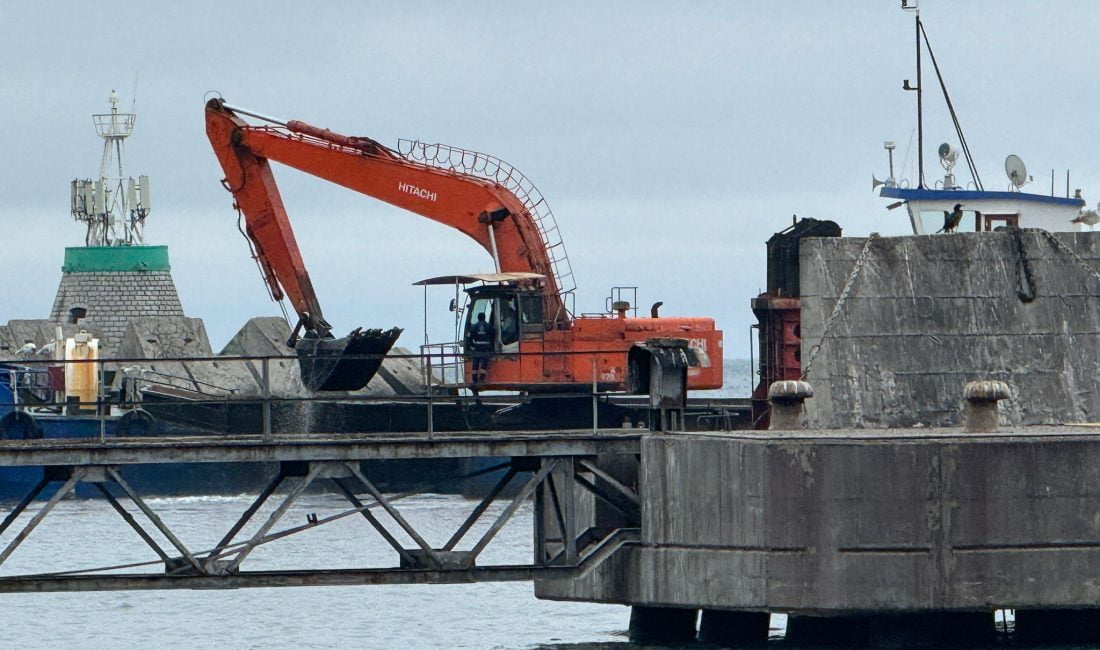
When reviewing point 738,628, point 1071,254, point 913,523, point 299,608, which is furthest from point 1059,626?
point 299,608

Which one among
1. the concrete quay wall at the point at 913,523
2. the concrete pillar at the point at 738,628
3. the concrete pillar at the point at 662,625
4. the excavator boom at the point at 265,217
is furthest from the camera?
the excavator boom at the point at 265,217

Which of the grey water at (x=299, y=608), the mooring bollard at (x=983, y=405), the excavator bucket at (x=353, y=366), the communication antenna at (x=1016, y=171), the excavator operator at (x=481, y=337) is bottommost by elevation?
the grey water at (x=299, y=608)

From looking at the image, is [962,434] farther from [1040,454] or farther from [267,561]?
[267,561]

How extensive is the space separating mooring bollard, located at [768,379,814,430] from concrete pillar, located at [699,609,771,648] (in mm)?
2106

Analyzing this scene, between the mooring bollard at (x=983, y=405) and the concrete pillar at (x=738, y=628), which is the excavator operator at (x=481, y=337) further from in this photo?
the mooring bollard at (x=983, y=405)

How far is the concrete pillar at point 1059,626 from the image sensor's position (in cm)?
2289

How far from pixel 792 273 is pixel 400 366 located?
2639 cm

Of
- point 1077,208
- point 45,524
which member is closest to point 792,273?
point 1077,208

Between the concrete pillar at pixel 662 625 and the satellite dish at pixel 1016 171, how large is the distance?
748 centimetres

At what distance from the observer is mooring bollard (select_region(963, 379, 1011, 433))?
2284 cm

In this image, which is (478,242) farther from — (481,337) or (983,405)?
(983,405)

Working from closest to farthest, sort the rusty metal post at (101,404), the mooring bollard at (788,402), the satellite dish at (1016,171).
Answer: the rusty metal post at (101,404)
the mooring bollard at (788,402)
the satellite dish at (1016,171)

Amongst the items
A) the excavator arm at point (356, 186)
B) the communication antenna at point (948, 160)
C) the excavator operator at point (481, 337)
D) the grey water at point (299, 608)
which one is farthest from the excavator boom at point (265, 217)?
the communication antenna at point (948, 160)

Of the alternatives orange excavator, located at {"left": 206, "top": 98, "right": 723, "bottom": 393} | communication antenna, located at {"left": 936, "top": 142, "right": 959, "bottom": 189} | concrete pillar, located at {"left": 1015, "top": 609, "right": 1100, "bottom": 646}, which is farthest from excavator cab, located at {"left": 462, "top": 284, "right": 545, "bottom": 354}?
concrete pillar, located at {"left": 1015, "top": 609, "right": 1100, "bottom": 646}
